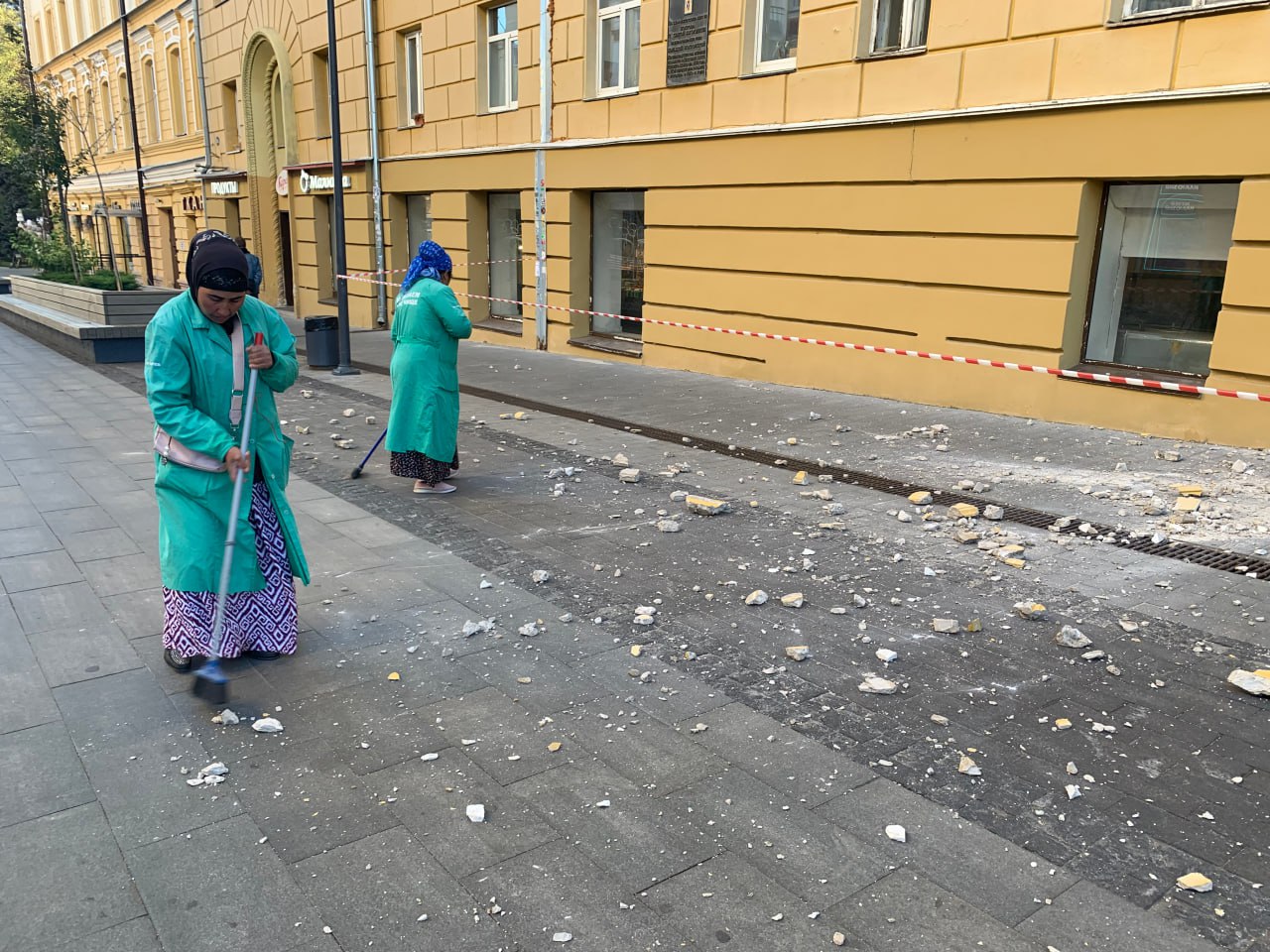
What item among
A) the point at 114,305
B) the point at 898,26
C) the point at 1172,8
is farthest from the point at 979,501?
the point at 114,305

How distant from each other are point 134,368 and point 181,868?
1261 centimetres

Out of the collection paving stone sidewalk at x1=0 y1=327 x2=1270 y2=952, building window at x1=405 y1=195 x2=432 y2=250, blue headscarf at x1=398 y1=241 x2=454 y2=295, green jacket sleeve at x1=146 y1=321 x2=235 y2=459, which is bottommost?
paving stone sidewalk at x1=0 y1=327 x2=1270 y2=952

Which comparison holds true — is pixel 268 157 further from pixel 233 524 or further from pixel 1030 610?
pixel 1030 610

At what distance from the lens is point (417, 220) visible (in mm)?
19016

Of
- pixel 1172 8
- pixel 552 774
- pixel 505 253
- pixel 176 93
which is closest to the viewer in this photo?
pixel 552 774

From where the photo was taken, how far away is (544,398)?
37.0 feet

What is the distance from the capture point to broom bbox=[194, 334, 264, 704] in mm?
3852

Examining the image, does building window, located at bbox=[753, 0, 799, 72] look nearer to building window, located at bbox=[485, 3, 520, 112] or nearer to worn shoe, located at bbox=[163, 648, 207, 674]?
building window, located at bbox=[485, 3, 520, 112]

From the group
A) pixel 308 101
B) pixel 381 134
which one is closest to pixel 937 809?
pixel 381 134

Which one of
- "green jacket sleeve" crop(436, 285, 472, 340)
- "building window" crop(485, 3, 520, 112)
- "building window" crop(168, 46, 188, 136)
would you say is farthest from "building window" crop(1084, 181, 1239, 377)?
"building window" crop(168, 46, 188, 136)

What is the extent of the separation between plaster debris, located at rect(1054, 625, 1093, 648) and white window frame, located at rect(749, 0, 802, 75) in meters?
8.87

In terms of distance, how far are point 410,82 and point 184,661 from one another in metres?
16.6

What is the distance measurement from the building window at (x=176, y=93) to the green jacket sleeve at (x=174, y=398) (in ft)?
96.0

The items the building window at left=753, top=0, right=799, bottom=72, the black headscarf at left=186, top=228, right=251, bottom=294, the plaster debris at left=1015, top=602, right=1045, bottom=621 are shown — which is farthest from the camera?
the building window at left=753, top=0, right=799, bottom=72
